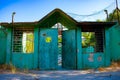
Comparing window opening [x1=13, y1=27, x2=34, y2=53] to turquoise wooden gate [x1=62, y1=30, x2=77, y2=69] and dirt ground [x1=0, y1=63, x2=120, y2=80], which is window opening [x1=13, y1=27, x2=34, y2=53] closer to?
turquoise wooden gate [x1=62, y1=30, x2=77, y2=69]

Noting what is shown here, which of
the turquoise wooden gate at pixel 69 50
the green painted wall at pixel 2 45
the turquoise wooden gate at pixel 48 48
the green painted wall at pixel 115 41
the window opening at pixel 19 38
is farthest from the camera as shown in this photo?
the green painted wall at pixel 115 41

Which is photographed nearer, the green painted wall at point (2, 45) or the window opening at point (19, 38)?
the window opening at point (19, 38)

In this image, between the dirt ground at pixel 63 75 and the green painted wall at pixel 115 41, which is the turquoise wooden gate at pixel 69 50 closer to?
the dirt ground at pixel 63 75

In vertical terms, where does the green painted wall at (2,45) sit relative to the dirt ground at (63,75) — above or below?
above

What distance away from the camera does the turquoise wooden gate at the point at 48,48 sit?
16.7 meters

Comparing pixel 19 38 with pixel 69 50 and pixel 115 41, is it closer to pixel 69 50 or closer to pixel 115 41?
pixel 69 50

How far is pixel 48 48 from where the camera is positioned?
16.8 m

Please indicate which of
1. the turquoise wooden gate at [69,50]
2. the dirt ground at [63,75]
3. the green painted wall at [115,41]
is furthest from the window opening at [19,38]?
the green painted wall at [115,41]

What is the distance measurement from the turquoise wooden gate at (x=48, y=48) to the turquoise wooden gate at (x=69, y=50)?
110 centimetres

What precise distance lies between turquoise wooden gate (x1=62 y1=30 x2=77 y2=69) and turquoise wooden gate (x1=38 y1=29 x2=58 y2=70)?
1.10m

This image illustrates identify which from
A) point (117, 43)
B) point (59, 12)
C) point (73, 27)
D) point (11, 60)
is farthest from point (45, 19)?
point (117, 43)

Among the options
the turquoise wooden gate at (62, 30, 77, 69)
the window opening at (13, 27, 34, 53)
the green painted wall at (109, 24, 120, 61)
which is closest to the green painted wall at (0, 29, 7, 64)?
→ the window opening at (13, 27, 34, 53)

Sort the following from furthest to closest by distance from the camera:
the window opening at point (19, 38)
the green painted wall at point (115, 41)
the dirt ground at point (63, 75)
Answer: the green painted wall at point (115, 41) < the window opening at point (19, 38) < the dirt ground at point (63, 75)

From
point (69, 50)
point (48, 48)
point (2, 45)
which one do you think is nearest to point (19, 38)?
point (2, 45)
